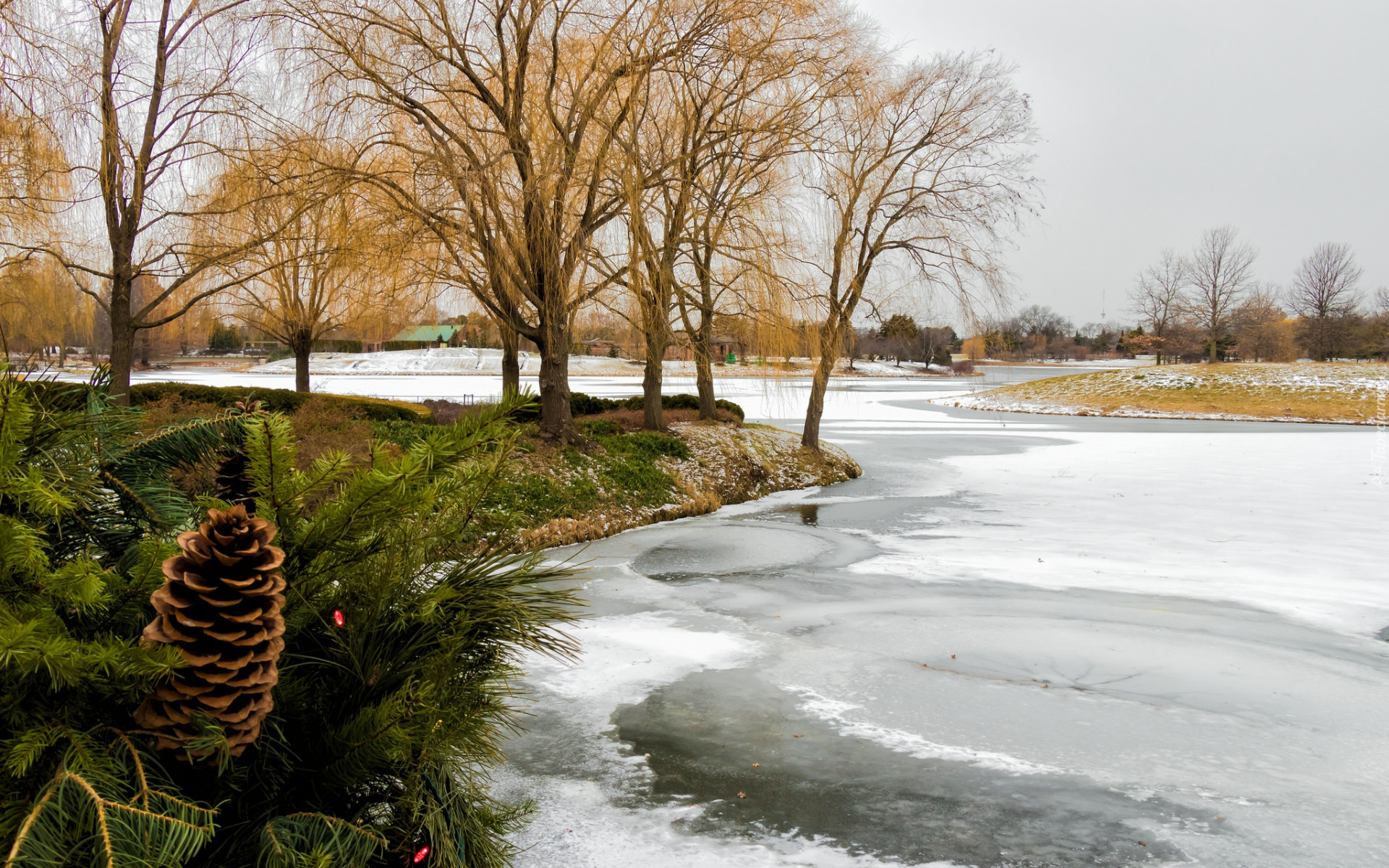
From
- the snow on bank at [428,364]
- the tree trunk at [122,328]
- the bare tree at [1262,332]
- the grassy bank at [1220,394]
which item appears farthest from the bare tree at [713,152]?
the bare tree at [1262,332]

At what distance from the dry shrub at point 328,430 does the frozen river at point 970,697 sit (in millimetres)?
3156

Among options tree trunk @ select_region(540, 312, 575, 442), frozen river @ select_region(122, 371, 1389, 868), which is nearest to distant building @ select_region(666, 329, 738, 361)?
tree trunk @ select_region(540, 312, 575, 442)

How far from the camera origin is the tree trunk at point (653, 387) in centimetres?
1492

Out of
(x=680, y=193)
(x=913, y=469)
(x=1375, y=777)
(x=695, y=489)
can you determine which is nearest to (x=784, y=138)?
(x=680, y=193)

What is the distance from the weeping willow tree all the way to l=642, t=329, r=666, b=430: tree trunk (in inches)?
500

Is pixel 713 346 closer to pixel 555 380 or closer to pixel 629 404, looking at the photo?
pixel 555 380

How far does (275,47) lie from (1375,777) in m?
12.7

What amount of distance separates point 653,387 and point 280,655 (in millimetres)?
14645

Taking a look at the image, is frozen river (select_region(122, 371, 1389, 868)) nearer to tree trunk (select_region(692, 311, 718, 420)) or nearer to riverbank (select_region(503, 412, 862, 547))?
riverbank (select_region(503, 412, 862, 547))

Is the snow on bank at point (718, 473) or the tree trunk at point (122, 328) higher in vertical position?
the tree trunk at point (122, 328)

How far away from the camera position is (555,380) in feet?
44.7

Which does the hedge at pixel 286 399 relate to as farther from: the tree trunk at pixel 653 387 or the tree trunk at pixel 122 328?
the tree trunk at pixel 653 387

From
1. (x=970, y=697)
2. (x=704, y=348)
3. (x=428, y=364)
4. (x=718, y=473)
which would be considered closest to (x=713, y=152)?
(x=704, y=348)

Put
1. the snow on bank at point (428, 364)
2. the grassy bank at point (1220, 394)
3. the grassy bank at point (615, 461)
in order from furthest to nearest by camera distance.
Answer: the snow on bank at point (428, 364) → the grassy bank at point (1220, 394) → the grassy bank at point (615, 461)
